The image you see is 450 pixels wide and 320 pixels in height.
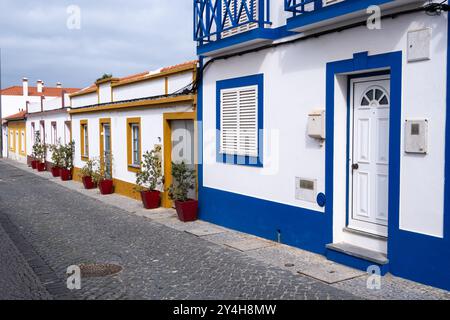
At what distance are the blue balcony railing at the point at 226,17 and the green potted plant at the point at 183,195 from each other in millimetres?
2643

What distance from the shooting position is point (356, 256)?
650 cm

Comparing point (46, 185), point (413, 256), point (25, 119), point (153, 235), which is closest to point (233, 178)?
point (153, 235)

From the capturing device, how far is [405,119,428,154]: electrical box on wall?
224 inches

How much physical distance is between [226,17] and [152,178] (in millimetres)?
4688

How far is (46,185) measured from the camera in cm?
1775

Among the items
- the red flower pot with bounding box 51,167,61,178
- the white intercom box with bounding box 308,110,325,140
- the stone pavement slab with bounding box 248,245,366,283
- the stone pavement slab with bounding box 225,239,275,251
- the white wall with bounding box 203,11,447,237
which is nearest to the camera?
the white wall with bounding box 203,11,447,237

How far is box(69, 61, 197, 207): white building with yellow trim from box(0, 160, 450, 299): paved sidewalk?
1.64 meters

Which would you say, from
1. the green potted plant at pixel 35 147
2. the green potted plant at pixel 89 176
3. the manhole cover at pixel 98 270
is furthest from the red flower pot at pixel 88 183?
the green potted plant at pixel 35 147

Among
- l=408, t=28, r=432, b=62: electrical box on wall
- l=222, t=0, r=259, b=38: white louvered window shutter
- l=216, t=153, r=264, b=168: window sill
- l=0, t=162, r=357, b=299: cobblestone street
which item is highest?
l=222, t=0, r=259, b=38: white louvered window shutter

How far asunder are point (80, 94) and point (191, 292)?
13978 millimetres

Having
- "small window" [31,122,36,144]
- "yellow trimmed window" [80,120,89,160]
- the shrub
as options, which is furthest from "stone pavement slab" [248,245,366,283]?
"small window" [31,122,36,144]

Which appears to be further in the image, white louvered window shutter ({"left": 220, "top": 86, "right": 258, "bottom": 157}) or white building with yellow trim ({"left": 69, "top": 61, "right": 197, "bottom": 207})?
white building with yellow trim ({"left": 69, "top": 61, "right": 197, "bottom": 207})

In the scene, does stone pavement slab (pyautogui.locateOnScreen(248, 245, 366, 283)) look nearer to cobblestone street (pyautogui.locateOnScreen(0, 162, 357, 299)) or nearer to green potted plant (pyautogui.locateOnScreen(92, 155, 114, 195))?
cobblestone street (pyautogui.locateOnScreen(0, 162, 357, 299))

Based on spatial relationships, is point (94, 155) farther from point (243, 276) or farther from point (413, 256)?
point (413, 256)
